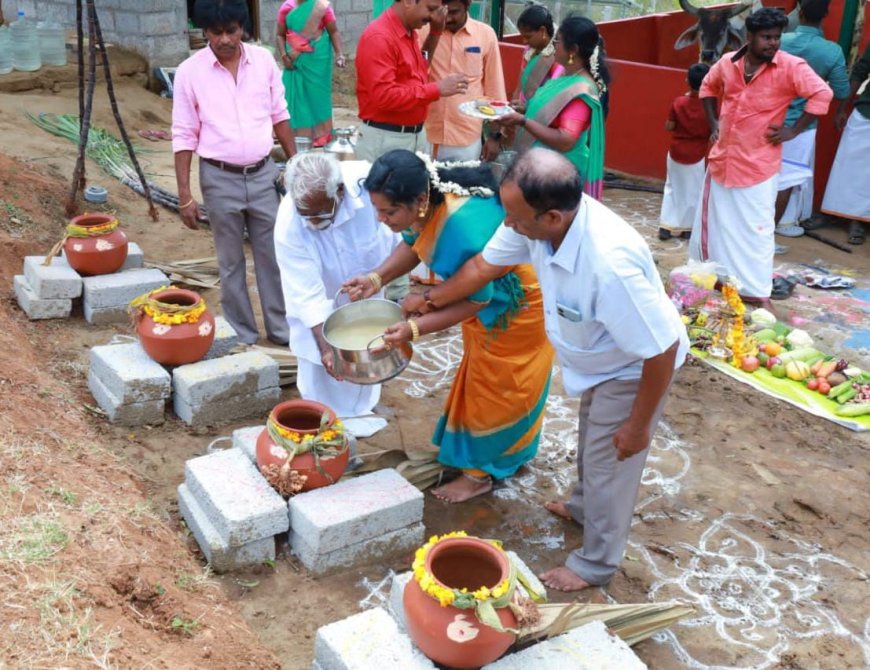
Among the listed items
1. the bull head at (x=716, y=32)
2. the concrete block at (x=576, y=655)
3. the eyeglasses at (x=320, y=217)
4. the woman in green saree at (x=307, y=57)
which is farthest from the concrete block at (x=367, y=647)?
the bull head at (x=716, y=32)

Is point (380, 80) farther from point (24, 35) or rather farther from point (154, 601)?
point (24, 35)

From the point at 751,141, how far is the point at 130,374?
166 inches

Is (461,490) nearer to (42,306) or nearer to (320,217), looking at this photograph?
(320,217)

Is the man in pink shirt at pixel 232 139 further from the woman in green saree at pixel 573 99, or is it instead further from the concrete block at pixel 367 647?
the concrete block at pixel 367 647

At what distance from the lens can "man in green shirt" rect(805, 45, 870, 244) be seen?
7676 millimetres

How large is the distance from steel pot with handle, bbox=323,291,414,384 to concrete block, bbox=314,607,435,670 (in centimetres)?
96

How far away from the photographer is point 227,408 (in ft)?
15.0

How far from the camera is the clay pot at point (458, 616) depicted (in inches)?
103

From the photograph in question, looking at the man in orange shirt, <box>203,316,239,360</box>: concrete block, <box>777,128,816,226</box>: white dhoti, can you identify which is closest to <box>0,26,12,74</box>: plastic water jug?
the man in orange shirt

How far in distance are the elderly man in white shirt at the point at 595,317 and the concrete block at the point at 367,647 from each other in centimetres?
91

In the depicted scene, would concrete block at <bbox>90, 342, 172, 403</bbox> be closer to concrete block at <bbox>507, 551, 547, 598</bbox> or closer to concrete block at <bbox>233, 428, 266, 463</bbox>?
concrete block at <bbox>233, 428, 266, 463</bbox>

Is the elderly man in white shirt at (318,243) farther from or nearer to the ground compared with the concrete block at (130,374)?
farther from the ground

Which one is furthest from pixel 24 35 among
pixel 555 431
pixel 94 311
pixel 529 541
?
pixel 529 541

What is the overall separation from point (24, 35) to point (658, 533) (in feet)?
27.9
